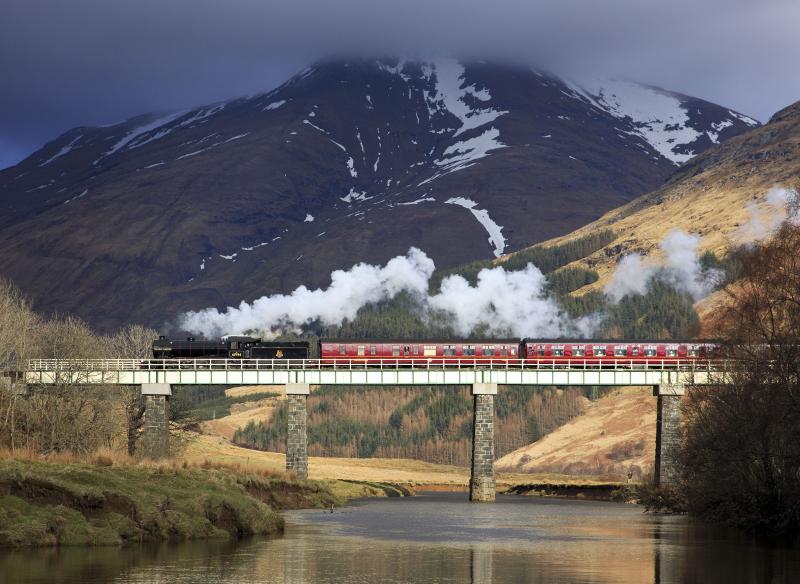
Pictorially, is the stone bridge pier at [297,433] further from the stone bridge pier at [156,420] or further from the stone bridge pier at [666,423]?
the stone bridge pier at [666,423]

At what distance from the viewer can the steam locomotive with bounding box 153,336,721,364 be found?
13450 cm

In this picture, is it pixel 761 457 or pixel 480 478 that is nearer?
pixel 761 457

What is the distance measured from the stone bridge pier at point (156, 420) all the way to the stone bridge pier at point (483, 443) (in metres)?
29.2

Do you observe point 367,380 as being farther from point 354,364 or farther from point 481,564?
point 481,564

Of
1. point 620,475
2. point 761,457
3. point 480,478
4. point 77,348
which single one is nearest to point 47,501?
point 761,457

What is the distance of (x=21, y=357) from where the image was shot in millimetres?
134125

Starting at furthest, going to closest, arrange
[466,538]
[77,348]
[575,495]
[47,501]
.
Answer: [575,495] < [77,348] < [466,538] < [47,501]

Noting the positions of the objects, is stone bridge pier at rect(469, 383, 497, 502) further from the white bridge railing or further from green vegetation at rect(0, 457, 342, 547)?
green vegetation at rect(0, 457, 342, 547)

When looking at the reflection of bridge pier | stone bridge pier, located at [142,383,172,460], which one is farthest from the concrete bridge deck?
the reflection of bridge pier

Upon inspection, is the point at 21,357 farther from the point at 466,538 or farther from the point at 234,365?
the point at 466,538

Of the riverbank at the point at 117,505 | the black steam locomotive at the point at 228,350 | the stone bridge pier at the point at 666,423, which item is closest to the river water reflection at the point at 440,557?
the riverbank at the point at 117,505

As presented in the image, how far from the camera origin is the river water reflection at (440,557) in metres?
60.1

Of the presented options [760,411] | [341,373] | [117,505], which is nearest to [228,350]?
[341,373]

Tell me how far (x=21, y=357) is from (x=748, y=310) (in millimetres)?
80578
